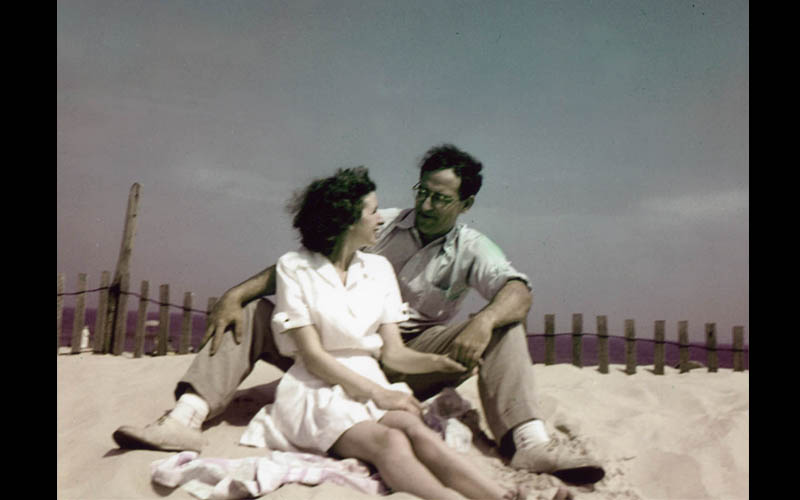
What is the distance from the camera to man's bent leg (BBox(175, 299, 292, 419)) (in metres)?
3.34

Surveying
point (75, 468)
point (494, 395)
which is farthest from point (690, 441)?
point (75, 468)

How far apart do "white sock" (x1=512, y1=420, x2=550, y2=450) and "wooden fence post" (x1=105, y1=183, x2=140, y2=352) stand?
566 cm

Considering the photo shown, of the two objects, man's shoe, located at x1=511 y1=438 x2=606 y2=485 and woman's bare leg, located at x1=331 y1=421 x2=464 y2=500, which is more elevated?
woman's bare leg, located at x1=331 y1=421 x2=464 y2=500

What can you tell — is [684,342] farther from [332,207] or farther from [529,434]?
[332,207]

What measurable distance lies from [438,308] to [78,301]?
5.56 m

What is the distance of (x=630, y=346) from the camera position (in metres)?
7.70

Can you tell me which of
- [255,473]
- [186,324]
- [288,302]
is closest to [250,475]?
[255,473]

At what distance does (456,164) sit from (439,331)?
3.07ft

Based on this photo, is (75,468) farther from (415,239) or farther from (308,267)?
(415,239)

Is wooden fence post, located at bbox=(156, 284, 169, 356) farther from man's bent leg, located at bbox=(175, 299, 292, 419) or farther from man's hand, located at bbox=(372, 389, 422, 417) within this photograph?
man's hand, located at bbox=(372, 389, 422, 417)

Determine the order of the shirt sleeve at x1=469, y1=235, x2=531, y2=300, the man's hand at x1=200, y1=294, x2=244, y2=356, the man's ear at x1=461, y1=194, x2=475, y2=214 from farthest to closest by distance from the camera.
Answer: the man's ear at x1=461, y1=194, x2=475, y2=214 < the shirt sleeve at x1=469, y1=235, x2=531, y2=300 < the man's hand at x1=200, y1=294, x2=244, y2=356

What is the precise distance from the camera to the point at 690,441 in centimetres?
375

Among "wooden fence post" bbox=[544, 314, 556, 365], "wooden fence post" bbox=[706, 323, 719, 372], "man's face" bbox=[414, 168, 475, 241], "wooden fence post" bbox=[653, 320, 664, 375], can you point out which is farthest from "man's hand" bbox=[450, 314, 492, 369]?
"wooden fence post" bbox=[706, 323, 719, 372]

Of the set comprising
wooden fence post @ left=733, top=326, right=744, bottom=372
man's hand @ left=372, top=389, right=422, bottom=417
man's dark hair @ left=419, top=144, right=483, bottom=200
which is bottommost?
wooden fence post @ left=733, top=326, right=744, bottom=372
